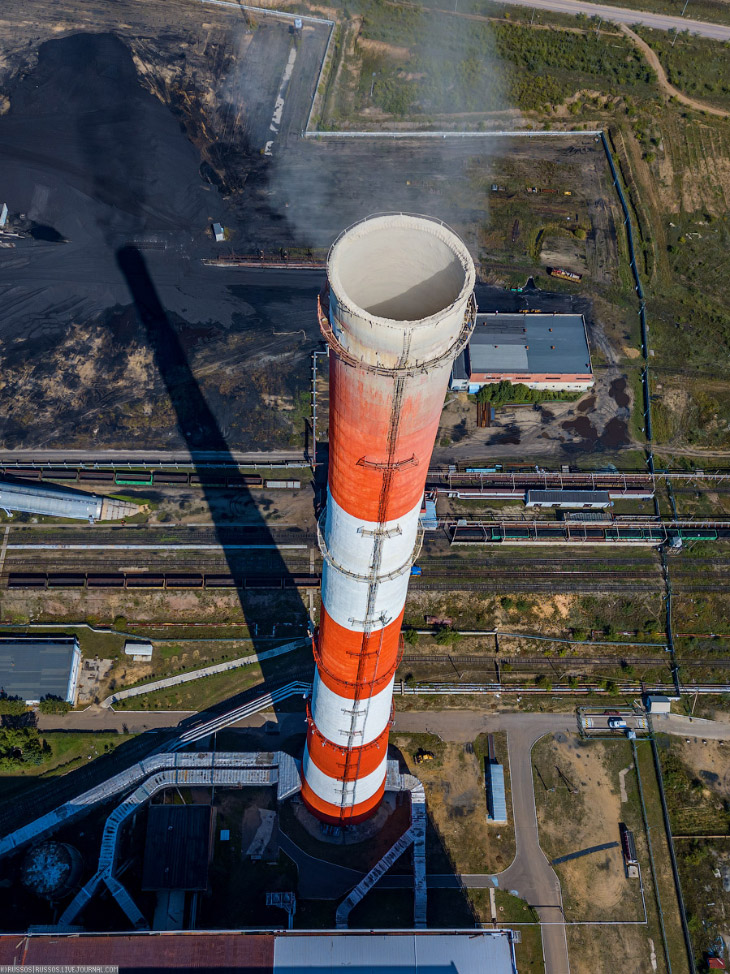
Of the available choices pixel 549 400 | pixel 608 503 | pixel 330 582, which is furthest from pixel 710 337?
pixel 330 582

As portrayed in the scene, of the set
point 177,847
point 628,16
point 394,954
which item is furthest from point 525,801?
point 628,16

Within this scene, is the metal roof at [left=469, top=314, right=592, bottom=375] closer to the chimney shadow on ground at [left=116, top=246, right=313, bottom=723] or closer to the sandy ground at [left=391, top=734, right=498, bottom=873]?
the chimney shadow on ground at [left=116, top=246, right=313, bottom=723]

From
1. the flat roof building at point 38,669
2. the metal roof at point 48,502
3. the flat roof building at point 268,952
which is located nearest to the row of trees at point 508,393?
the metal roof at point 48,502

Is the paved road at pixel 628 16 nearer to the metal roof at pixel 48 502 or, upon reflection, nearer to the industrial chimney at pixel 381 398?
the metal roof at pixel 48 502

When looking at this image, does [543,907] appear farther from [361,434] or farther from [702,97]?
[702,97]

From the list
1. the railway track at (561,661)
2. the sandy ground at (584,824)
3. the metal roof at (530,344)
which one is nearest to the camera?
the sandy ground at (584,824)
